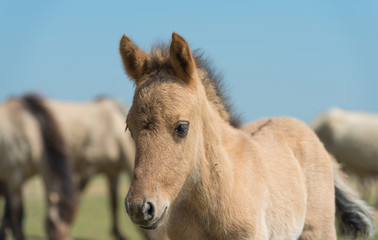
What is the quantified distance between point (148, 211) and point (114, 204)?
9.45 meters

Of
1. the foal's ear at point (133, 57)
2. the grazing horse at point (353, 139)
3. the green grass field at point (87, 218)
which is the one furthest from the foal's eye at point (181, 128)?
the grazing horse at point (353, 139)

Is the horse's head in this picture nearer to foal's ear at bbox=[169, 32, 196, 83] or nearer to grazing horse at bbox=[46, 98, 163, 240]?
foal's ear at bbox=[169, 32, 196, 83]

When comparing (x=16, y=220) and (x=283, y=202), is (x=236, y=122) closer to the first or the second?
(x=283, y=202)

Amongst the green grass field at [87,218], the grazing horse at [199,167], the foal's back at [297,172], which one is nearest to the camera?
the grazing horse at [199,167]

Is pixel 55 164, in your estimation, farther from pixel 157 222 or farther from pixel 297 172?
pixel 157 222

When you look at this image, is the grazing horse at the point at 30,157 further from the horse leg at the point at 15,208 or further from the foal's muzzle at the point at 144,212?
the foal's muzzle at the point at 144,212

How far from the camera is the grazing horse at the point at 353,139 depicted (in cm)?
1277

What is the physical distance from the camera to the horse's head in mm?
2912

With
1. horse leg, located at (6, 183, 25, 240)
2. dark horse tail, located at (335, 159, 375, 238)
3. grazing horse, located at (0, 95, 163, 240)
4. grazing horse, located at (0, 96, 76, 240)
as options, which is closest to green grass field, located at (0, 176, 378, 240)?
grazing horse, located at (0, 95, 163, 240)

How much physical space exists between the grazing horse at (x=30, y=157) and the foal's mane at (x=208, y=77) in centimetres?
604

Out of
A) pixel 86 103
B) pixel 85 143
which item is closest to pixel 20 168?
pixel 85 143

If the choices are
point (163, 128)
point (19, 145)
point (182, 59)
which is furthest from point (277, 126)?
point (19, 145)

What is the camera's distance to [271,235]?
3.78 meters

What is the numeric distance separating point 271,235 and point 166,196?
1115mm
